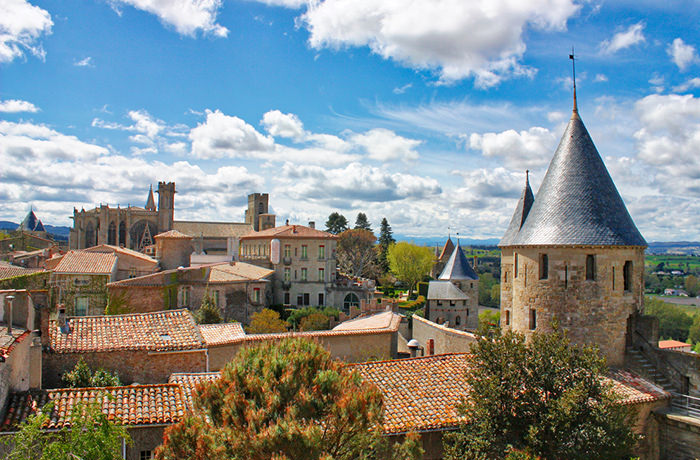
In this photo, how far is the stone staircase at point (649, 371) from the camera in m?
15.0

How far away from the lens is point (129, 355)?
14320mm

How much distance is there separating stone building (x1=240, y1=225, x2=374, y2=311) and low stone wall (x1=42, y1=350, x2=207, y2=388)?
1172 inches

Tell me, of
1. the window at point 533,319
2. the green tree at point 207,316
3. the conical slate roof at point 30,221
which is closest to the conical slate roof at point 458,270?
the green tree at point 207,316

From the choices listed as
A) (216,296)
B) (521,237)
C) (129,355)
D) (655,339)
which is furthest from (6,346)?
(216,296)

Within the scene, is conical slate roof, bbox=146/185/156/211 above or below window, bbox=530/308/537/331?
above

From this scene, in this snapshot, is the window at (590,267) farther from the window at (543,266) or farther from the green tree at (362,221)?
the green tree at (362,221)

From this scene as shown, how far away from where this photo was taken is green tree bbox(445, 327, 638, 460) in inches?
407

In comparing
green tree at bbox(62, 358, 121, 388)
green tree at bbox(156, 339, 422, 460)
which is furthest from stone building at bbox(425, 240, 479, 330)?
green tree at bbox(156, 339, 422, 460)

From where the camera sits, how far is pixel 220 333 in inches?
822

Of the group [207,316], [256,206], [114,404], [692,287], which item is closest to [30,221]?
[256,206]

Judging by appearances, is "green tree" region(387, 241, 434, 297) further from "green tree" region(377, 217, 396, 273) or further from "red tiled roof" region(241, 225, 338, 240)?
"red tiled roof" region(241, 225, 338, 240)

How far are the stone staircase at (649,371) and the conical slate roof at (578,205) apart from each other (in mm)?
3538

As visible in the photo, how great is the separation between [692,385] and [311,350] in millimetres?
12712

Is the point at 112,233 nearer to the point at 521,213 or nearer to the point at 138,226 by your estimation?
the point at 138,226
